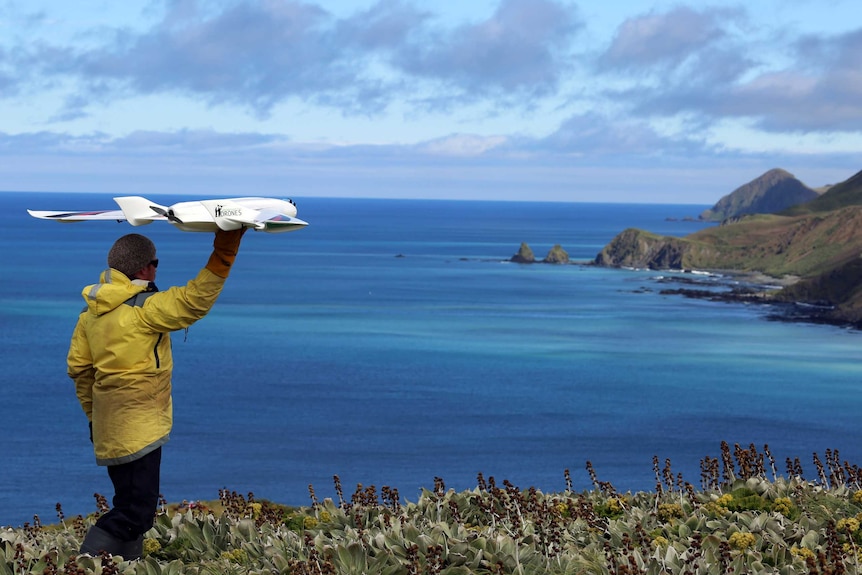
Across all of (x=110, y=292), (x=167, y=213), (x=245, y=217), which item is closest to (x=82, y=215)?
(x=110, y=292)

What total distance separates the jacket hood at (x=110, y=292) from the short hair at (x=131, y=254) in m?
0.07

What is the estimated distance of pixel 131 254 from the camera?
9.02m

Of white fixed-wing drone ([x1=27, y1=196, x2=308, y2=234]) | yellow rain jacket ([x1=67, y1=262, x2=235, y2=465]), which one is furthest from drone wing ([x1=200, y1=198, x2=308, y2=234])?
yellow rain jacket ([x1=67, y1=262, x2=235, y2=465])

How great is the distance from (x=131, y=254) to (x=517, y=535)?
3.87 m

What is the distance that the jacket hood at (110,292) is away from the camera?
8.88 meters

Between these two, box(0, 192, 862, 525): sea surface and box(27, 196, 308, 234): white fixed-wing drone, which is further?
box(0, 192, 862, 525): sea surface

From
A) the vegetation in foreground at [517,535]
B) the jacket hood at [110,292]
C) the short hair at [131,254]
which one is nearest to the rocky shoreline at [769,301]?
the vegetation in foreground at [517,535]

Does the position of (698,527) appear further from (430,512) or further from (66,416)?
(66,416)

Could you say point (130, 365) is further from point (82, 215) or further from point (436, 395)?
point (436, 395)

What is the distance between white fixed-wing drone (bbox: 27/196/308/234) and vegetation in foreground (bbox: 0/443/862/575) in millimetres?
2428

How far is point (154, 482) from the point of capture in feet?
30.1

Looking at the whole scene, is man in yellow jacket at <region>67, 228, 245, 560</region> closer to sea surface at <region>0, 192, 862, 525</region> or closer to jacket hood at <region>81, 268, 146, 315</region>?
jacket hood at <region>81, 268, 146, 315</region>

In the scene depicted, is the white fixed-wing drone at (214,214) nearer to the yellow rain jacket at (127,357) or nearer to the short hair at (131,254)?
the short hair at (131,254)

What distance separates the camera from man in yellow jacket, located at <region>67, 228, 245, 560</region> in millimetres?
8820
